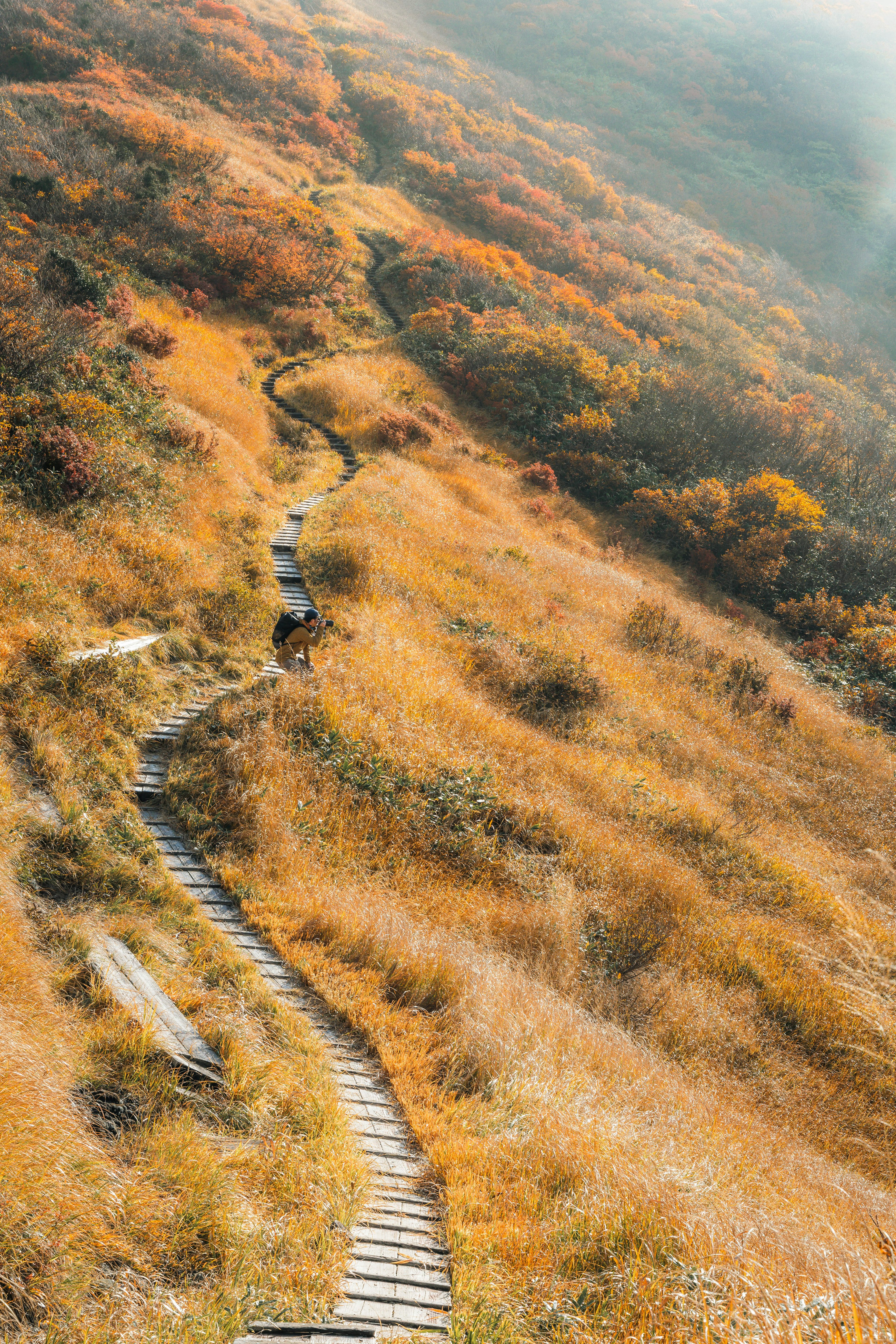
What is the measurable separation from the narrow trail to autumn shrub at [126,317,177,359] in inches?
520

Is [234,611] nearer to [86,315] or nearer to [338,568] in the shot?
[338,568]

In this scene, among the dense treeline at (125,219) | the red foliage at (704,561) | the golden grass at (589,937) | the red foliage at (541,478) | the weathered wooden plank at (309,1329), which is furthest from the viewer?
the red foliage at (541,478)

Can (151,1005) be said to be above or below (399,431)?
above

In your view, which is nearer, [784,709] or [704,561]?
[784,709]

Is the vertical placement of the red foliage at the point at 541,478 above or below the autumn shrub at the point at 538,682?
above

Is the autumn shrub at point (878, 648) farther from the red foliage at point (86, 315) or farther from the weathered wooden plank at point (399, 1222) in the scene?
the red foliage at point (86, 315)

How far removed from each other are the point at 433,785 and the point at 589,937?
9.18 ft

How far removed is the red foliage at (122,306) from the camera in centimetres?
1772

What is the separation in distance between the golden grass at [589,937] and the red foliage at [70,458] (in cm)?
440

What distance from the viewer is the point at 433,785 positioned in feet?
31.4

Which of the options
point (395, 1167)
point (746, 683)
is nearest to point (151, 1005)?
point (395, 1167)

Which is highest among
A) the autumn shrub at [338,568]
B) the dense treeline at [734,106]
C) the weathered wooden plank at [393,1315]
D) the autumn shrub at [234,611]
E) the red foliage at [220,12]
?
the dense treeline at [734,106]

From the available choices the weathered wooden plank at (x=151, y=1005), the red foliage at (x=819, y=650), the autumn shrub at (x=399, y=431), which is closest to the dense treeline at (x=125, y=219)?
the autumn shrub at (x=399, y=431)

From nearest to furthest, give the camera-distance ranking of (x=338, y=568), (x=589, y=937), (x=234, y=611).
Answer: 1. (x=589, y=937)
2. (x=234, y=611)
3. (x=338, y=568)
